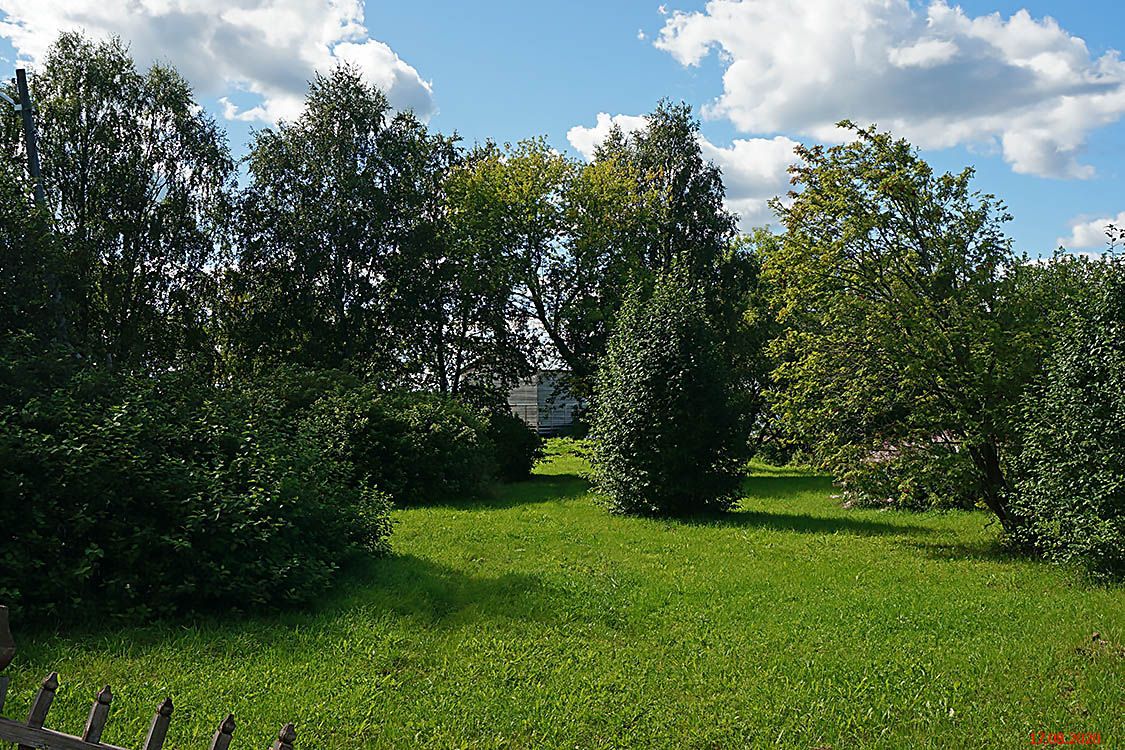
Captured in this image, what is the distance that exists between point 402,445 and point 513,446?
5896 mm

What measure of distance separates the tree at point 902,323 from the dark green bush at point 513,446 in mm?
10709

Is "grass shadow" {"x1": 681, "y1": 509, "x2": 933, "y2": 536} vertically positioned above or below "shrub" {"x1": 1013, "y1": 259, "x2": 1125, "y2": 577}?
below

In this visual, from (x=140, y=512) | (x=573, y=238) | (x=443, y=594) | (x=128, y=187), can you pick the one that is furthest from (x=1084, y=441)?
(x=128, y=187)

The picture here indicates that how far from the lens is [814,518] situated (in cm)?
1421

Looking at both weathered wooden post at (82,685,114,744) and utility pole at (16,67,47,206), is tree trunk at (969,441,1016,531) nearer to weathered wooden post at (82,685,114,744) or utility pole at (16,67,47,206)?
weathered wooden post at (82,685,114,744)

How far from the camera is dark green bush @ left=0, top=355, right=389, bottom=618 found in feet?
21.7

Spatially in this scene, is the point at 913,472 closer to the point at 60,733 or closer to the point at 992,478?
the point at 992,478

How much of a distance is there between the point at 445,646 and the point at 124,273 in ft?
64.3

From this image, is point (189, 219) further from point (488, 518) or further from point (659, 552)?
point (659, 552)

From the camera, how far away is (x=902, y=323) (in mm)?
11086

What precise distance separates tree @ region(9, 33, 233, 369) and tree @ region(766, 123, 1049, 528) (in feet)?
54.7

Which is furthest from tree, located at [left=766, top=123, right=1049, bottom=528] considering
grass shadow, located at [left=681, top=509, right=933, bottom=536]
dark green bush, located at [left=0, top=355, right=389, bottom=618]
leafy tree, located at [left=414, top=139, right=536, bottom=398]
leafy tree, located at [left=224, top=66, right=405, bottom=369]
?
leafy tree, located at [left=224, top=66, right=405, bottom=369]

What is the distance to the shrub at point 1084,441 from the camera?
8.69 meters

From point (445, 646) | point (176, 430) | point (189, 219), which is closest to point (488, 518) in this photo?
point (176, 430)
